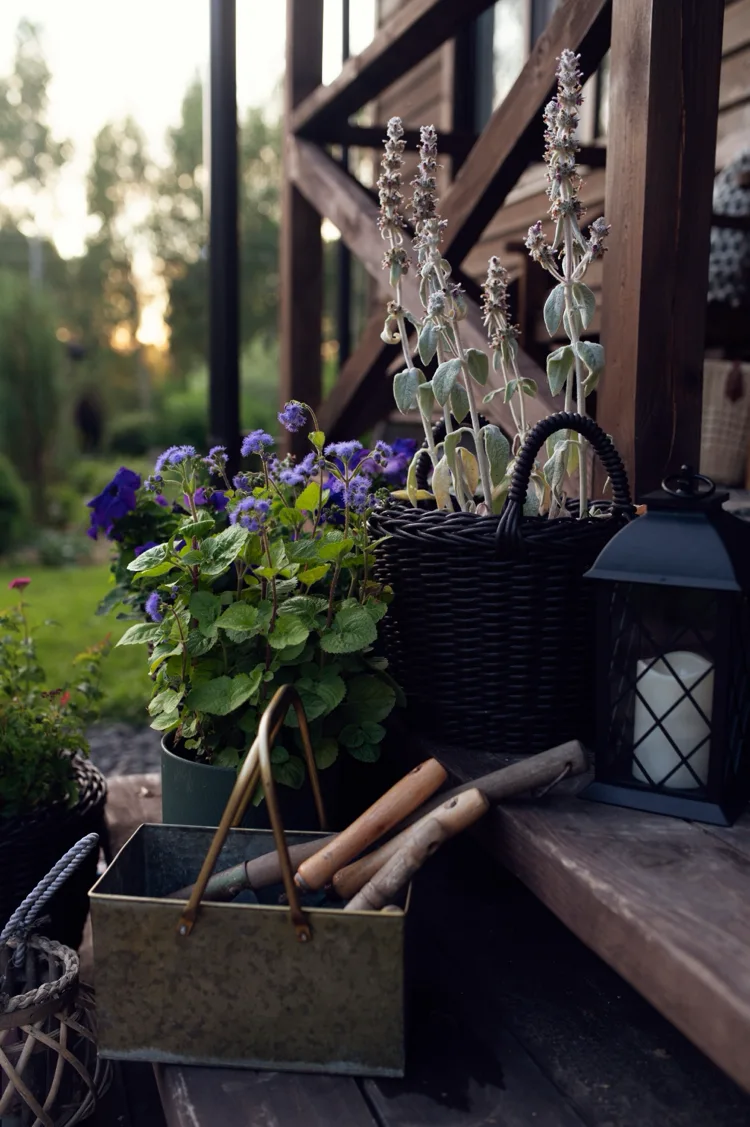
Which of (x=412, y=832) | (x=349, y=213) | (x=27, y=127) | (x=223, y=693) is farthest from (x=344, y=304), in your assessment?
(x=27, y=127)

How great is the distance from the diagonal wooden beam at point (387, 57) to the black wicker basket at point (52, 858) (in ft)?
5.91

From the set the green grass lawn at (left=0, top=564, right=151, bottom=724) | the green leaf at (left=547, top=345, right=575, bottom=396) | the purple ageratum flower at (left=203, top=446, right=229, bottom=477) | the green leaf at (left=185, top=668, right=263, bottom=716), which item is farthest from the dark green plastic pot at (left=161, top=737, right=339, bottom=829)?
the green grass lawn at (left=0, top=564, right=151, bottom=724)

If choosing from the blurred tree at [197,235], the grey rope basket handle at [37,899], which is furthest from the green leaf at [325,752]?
the blurred tree at [197,235]

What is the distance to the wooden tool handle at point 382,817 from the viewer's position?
1247 millimetres

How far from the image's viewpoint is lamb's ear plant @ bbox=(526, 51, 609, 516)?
134 cm

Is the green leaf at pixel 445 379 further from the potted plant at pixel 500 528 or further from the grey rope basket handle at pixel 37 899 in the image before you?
the grey rope basket handle at pixel 37 899

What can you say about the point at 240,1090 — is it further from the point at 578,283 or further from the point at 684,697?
the point at 578,283

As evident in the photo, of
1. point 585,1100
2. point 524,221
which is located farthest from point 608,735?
point 524,221

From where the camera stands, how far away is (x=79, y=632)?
5.65m

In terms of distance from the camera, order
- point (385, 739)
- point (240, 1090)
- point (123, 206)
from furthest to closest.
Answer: point (123, 206) → point (385, 739) → point (240, 1090)

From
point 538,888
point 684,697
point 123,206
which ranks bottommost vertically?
point 538,888

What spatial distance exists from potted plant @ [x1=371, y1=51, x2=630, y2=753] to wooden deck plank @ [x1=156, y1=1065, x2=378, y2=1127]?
505 millimetres

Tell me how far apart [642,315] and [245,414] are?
15668 mm

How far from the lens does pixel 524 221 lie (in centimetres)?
456
